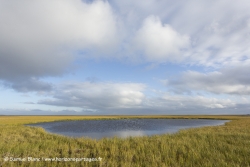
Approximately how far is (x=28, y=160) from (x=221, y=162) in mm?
10233

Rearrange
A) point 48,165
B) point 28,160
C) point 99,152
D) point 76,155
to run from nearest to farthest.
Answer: point 48,165
point 28,160
point 76,155
point 99,152

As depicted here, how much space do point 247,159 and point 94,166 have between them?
8.38m

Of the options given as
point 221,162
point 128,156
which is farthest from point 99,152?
point 221,162

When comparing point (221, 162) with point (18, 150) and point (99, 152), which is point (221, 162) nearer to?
point (99, 152)

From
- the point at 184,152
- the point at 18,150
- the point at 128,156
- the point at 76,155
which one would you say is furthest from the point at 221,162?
the point at 18,150

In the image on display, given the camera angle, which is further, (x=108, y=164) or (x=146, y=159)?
(x=146, y=159)

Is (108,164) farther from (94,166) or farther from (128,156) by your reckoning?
(128,156)

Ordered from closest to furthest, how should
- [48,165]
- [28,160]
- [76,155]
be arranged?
[48,165] < [28,160] < [76,155]

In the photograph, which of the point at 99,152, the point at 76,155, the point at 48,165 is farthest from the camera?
the point at 99,152

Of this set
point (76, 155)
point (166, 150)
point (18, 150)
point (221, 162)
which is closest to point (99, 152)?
point (76, 155)

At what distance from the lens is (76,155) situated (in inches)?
419

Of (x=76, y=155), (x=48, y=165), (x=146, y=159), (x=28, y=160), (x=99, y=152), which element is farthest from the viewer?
(x=99, y=152)

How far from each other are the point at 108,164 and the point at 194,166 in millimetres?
4355

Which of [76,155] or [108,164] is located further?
[76,155]
